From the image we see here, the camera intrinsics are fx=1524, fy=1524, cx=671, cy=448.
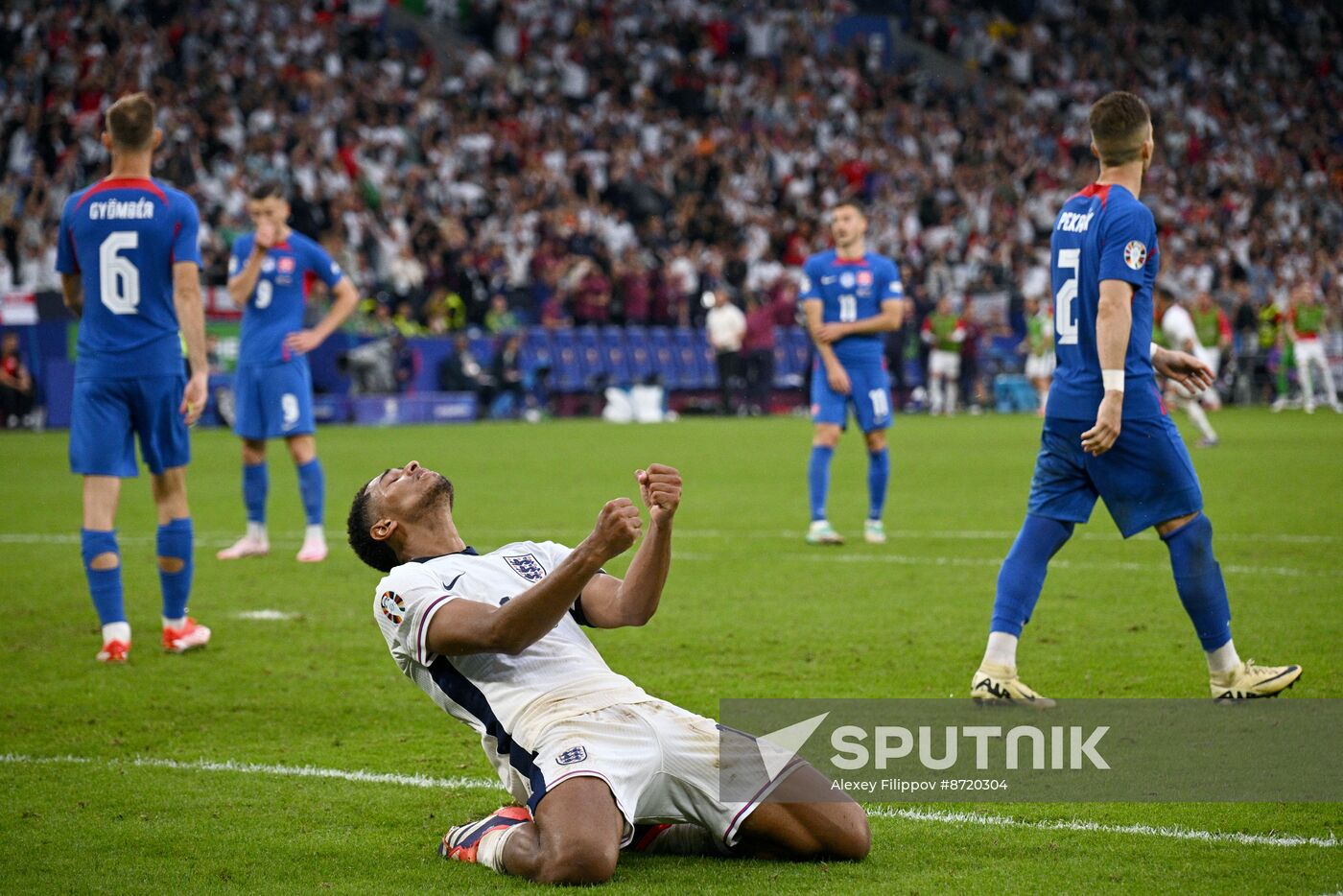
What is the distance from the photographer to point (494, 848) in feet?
13.3

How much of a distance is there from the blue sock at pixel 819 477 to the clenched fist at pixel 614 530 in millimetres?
7306

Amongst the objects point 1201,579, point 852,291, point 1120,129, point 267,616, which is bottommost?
point 267,616

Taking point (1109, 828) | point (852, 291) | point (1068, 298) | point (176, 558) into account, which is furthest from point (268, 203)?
point (1109, 828)

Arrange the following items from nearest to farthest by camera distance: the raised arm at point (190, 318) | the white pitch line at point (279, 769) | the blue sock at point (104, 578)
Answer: the white pitch line at point (279, 769), the blue sock at point (104, 578), the raised arm at point (190, 318)

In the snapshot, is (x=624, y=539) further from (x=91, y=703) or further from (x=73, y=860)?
(x=91, y=703)

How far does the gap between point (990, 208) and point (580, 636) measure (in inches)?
1324

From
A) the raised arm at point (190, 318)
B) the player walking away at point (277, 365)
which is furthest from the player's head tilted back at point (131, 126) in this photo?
the player walking away at point (277, 365)

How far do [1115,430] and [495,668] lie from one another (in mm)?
2583

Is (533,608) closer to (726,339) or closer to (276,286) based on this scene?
(276,286)

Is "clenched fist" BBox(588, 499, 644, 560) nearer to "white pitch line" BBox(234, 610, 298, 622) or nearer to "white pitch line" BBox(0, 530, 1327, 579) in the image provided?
"white pitch line" BBox(234, 610, 298, 622)

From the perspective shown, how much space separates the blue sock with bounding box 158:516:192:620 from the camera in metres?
7.20

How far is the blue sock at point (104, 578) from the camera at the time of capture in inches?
273

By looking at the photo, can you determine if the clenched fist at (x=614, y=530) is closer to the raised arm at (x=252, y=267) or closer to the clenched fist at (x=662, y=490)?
the clenched fist at (x=662, y=490)

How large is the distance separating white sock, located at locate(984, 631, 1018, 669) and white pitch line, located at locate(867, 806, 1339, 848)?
134cm
